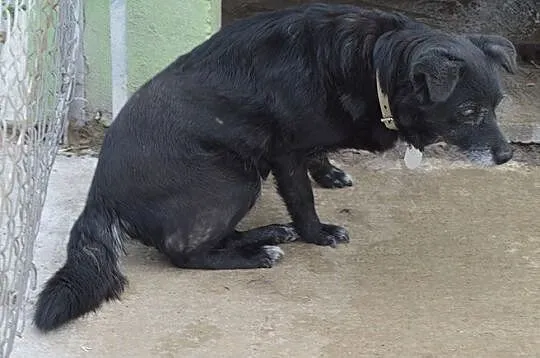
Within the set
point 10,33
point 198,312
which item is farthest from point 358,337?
point 10,33

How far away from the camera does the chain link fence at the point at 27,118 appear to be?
276cm

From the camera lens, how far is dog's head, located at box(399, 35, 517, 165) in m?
3.01

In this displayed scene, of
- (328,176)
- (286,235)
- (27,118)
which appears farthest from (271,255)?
(27,118)

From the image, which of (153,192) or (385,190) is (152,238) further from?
(385,190)

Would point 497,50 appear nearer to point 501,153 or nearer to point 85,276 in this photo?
point 501,153

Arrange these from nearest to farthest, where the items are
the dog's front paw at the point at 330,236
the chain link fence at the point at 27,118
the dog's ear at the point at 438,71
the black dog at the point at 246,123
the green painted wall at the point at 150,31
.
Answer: the chain link fence at the point at 27,118 < the dog's ear at the point at 438,71 < the black dog at the point at 246,123 < the dog's front paw at the point at 330,236 < the green painted wall at the point at 150,31

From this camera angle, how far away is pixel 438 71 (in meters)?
2.99

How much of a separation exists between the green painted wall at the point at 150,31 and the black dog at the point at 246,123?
0.65 meters

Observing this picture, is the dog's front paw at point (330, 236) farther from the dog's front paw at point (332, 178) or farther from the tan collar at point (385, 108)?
the tan collar at point (385, 108)

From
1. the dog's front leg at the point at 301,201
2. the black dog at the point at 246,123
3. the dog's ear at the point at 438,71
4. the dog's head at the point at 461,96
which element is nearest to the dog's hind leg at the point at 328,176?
the dog's front leg at the point at 301,201

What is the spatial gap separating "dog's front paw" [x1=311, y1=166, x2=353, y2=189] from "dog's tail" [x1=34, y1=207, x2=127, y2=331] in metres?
1.15

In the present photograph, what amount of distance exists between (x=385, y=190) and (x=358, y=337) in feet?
4.00

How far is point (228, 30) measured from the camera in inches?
137

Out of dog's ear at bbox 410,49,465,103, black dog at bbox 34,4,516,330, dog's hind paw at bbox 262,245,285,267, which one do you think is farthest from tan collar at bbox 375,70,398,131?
dog's hind paw at bbox 262,245,285,267
